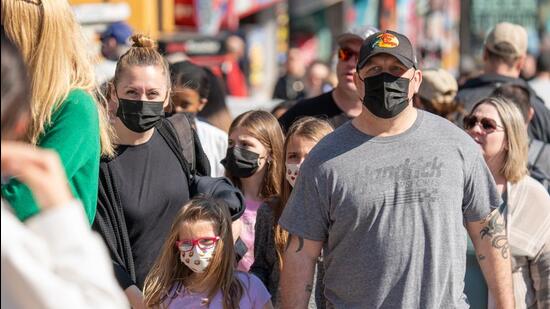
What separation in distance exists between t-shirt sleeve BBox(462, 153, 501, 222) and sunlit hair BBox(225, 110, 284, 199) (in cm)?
151

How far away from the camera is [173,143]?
5348 millimetres

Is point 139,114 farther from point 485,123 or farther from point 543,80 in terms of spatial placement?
point 543,80

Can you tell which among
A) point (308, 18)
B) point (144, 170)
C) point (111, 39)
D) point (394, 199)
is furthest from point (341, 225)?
point (308, 18)

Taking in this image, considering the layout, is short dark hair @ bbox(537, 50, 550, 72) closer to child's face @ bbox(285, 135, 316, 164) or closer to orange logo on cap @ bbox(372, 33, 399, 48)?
child's face @ bbox(285, 135, 316, 164)

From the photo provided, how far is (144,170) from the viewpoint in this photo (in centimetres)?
521

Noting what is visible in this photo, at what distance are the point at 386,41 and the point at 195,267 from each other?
122 cm

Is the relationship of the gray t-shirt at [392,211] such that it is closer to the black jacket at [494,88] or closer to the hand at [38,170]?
the hand at [38,170]

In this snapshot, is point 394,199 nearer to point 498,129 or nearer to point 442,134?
point 442,134

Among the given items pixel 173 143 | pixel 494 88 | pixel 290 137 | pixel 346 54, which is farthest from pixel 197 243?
pixel 494 88

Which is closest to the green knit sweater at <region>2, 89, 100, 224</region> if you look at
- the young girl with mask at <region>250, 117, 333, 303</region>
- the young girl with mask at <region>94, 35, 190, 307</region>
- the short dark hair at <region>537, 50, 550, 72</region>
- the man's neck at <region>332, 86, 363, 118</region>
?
the young girl with mask at <region>94, 35, 190, 307</region>

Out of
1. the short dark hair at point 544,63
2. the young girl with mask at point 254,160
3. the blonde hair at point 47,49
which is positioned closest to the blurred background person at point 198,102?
the young girl with mask at point 254,160

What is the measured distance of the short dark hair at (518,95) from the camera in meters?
7.33

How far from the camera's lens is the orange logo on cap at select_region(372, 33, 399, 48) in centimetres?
476

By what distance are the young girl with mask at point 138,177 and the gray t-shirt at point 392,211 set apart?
28.5 inches
